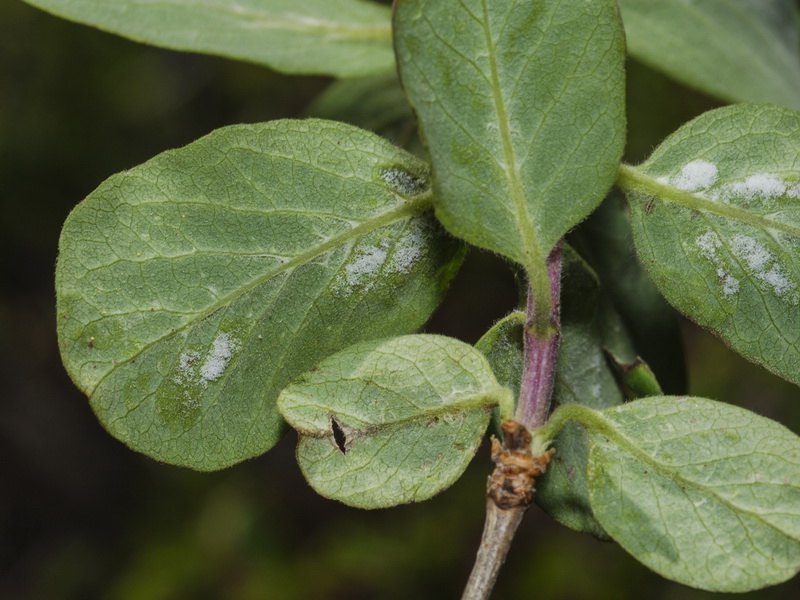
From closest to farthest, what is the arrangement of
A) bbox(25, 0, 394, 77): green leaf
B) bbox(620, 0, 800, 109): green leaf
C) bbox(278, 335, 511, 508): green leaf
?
bbox(278, 335, 511, 508): green leaf → bbox(25, 0, 394, 77): green leaf → bbox(620, 0, 800, 109): green leaf

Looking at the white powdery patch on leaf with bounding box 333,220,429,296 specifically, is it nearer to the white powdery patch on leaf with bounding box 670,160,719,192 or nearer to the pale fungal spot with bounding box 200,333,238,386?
the pale fungal spot with bounding box 200,333,238,386

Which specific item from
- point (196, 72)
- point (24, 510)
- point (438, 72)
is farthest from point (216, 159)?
point (24, 510)

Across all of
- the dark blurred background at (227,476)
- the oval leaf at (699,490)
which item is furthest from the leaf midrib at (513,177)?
the dark blurred background at (227,476)

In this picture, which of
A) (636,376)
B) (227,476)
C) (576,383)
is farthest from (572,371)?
(227,476)

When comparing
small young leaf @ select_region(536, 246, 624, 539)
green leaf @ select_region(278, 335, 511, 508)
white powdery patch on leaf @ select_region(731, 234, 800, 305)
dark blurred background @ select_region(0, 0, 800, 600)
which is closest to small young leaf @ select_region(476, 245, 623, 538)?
small young leaf @ select_region(536, 246, 624, 539)

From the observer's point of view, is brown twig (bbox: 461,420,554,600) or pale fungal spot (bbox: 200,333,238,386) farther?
pale fungal spot (bbox: 200,333,238,386)

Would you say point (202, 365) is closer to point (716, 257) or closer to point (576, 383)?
point (576, 383)

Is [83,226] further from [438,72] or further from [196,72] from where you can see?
[196,72]
